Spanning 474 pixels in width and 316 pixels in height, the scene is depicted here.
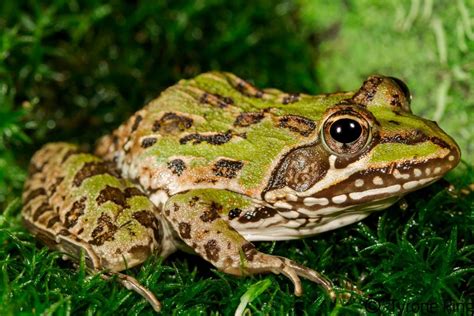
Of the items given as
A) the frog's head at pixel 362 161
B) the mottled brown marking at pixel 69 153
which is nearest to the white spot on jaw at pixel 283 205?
the frog's head at pixel 362 161

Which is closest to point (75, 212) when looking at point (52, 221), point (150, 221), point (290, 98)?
point (52, 221)

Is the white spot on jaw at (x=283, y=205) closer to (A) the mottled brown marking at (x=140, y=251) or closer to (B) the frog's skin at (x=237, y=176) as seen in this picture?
Result: (B) the frog's skin at (x=237, y=176)

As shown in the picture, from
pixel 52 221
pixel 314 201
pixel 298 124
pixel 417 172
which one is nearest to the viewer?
pixel 417 172

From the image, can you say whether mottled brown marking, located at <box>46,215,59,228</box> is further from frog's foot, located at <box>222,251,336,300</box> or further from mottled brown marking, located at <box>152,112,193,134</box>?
frog's foot, located at <box>222,251,336,300</box>

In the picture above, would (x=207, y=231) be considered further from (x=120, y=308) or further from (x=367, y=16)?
(x=367, y=16)

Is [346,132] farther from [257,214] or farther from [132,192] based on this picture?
[132,192]

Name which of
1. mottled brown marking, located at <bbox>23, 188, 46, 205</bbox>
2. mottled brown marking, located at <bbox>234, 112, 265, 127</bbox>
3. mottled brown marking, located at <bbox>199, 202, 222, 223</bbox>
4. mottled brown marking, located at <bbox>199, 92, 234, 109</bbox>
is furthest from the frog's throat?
mottled brown marking, located at <bbox>23, 188, 46, 205</bbox>

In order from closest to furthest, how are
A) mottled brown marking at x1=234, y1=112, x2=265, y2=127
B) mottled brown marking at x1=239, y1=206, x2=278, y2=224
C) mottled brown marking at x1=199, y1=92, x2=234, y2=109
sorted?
mottled brown marking at x1=239, y1=206, x2=278, y2=224, mottled brown marking at x1=234, y1=112, x2=265, y2=127, mottled brown marking at x1=199, y1=92, x2=234, y2=109
